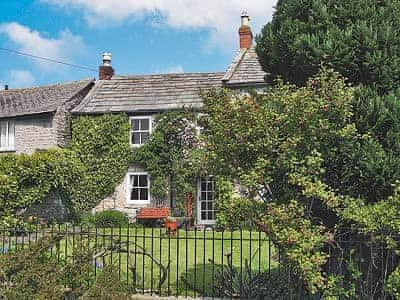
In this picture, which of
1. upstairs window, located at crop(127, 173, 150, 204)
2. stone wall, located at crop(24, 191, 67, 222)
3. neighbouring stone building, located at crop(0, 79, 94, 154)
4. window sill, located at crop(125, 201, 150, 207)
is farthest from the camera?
neighbouring stone building, located at crop(0, 79, 94, 154)

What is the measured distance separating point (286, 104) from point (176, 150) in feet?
55.1

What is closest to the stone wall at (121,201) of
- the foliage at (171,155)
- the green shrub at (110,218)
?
the green shrub at (110,218)

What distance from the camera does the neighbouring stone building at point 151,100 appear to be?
23156 mm

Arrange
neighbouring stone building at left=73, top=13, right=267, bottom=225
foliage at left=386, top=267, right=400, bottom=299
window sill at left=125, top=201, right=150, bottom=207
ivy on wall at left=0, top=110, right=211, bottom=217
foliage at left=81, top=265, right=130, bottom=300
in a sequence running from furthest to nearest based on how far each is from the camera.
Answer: window sill at left=125, top=201, right=150, bottom=207 < neighbouring stone building at left=73, top=13, right=267, bottom=225 < ivy on wall at left=0, top=110, right=211, bottom=217 < foliage at left=81, top=265, right=130, bottom=300 < foliage at left=386, top=267, right=400, bottom=299

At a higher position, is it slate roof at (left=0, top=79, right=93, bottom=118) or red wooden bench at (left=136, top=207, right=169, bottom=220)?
slate roof at (left=0, top=79, right=93, bottom=118)

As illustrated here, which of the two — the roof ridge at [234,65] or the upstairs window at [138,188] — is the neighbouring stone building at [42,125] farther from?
the roof ridge at [234,65]

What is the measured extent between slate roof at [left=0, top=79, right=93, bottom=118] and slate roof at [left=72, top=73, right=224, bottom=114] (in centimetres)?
83

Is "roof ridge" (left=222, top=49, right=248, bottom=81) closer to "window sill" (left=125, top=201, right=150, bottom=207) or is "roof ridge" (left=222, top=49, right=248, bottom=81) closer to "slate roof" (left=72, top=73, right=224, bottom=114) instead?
"slate roof" (left=72, top=73, right=224, bottom=114)

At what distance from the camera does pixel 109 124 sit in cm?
2411

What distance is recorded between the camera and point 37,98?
27.1 meters

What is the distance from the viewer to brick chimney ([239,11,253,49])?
2542cm

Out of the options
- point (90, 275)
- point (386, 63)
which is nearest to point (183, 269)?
point (90, 275)

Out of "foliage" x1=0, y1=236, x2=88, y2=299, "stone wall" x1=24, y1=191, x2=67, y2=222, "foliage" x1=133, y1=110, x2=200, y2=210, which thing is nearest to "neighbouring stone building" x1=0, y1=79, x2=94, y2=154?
"stone wall" x1=24, y1=191, x2=67, y2=222

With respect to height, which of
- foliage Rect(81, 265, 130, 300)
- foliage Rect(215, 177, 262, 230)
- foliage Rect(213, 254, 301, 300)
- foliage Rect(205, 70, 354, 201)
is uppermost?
foliage Rect(205, 70, 354, 201)
